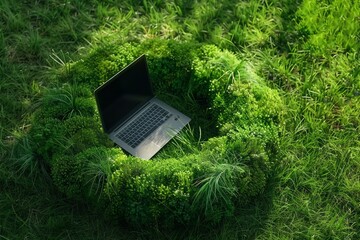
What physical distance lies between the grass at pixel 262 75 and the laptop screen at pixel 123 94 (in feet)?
2.68

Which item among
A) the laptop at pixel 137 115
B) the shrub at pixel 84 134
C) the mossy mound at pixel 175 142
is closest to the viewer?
the mossy mound at pixel 175 142

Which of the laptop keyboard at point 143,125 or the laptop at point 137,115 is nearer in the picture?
the laptop at point 137,115

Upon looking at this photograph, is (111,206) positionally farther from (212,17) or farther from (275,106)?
(212,17)

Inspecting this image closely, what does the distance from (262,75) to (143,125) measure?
4.69 ft

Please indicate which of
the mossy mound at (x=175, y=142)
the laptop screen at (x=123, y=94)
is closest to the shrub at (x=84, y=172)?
the mossy mound at (x=175, y=142)

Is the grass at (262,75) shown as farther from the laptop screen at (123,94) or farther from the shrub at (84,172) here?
the laptop screen at (123,94)

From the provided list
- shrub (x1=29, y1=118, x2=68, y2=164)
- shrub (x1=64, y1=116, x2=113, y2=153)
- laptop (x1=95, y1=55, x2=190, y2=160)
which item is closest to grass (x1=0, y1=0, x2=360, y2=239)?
shrub (x1=29, y1=118, x2=68, y2=164)

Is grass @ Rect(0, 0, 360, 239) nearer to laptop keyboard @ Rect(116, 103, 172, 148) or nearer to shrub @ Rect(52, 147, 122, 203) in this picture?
shrub @ Rect(52, 147, 122, 203)

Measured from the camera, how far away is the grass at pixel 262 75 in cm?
452

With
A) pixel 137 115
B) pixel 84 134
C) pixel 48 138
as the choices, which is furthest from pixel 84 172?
pixel 137 115

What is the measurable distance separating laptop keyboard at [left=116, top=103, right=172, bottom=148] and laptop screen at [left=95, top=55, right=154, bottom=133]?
0.31 ft

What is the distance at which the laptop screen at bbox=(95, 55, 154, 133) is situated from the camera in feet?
15.1

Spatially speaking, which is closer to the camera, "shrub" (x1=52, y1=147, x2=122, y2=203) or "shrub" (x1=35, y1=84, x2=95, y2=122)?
"shrub" (x1=52, y1=147, x2=122, y2=203)

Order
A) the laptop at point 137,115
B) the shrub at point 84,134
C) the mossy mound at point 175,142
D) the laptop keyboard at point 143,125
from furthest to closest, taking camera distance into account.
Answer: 1. the laptop keyboard at point 143,125
2. the laptop at point 137,115
3. the shrub at point 84,134
4. the mossy mound at point 175,142
